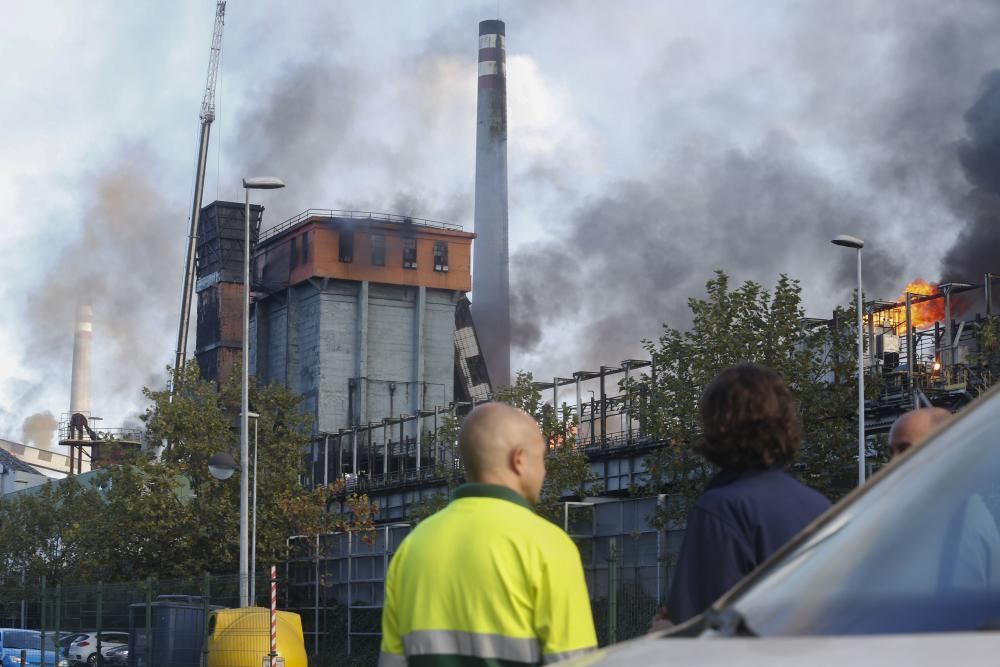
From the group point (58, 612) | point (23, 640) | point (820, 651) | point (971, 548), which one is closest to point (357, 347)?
point (23, 640)

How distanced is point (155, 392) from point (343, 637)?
43.4 feet

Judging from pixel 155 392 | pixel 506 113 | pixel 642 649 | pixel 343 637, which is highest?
pixel 506 113

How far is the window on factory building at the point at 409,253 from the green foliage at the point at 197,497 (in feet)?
146

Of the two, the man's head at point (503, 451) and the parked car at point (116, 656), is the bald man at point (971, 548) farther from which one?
the parked car at point (116, 656)

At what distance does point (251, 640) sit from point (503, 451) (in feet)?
60.0

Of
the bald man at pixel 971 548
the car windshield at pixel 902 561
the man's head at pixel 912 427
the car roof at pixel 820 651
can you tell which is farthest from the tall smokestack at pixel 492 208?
the car roof at pixel 820 651

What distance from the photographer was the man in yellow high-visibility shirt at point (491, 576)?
13.7 ft

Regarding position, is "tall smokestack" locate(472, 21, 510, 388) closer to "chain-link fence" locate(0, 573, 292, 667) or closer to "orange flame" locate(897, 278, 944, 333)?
"orange flame" locate(897, 278, 944, 333)

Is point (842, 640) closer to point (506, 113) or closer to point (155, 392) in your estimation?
point (155, 392)

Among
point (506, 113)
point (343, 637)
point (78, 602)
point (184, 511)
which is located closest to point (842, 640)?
point (78, 602)

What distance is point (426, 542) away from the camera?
14.3ft

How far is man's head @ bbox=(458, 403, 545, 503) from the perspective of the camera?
4391mm

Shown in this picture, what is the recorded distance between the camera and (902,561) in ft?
7.25

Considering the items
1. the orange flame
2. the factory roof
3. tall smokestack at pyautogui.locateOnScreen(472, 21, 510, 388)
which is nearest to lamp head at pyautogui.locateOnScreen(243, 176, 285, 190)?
the orange flame
